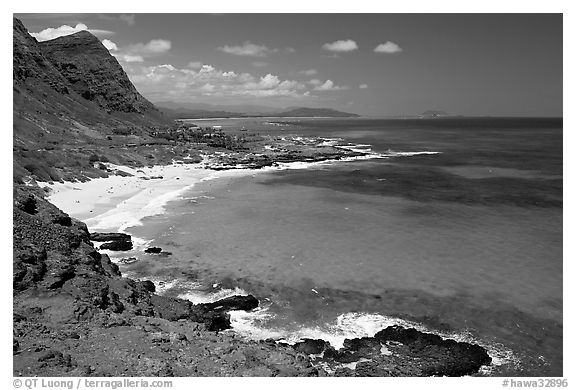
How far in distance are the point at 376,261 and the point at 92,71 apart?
13299 cm

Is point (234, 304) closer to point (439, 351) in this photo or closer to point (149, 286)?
point (149, 286)

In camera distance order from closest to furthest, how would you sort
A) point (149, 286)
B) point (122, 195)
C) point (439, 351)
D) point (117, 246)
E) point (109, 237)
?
point (439, 351)
point (149, 286)
point (117, 246)
point (109, 237)
point (122, 195)

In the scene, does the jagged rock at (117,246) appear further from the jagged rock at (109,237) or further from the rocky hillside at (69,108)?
the rocky hillside at (69,108)

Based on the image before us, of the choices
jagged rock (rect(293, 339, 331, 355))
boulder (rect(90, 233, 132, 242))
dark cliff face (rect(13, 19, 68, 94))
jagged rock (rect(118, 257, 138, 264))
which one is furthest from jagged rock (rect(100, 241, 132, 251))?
dark cliff face (rect(13, 19, 68, 94))

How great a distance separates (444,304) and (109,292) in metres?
14.3

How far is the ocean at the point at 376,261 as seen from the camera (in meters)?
17.5

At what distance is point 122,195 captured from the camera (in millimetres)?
41344

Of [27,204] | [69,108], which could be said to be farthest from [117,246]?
[69,108]

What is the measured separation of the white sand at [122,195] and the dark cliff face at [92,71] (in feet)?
272

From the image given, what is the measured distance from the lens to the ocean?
17500mm

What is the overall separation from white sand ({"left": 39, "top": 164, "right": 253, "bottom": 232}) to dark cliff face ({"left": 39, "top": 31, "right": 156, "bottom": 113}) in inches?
3263

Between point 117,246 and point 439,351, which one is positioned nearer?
point 439,351

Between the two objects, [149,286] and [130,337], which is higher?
[130,337]

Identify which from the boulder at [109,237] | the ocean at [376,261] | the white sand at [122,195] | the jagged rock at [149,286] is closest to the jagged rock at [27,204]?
the jagged rock at [149,286]
